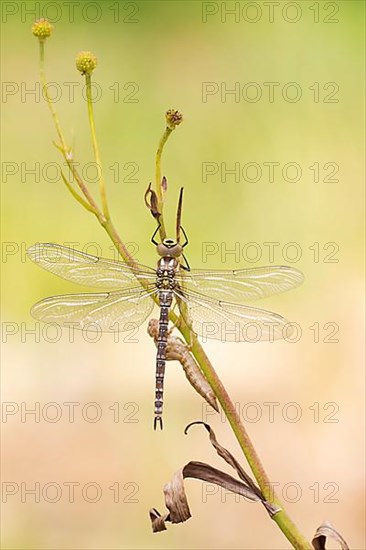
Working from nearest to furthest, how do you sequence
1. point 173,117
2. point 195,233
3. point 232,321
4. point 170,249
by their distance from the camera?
point 173,117, point 170,249, point 232,321, point 195,233

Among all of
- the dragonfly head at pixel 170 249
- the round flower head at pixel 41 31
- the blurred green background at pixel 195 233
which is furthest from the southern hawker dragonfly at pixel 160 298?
the blurred green background at pixel 195 233

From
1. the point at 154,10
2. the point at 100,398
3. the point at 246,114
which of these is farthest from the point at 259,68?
the point at 100,398

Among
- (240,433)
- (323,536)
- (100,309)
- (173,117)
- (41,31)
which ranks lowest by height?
(323,536)

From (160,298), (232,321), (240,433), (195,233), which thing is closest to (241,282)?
(232,321)

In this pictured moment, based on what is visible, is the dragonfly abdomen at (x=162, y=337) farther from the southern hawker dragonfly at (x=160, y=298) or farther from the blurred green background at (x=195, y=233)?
the blurred green background at (x=195, y=233)

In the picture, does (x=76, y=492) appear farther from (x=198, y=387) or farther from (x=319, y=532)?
(x=198, y=387)

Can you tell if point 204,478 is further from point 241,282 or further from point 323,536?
point 241,282
